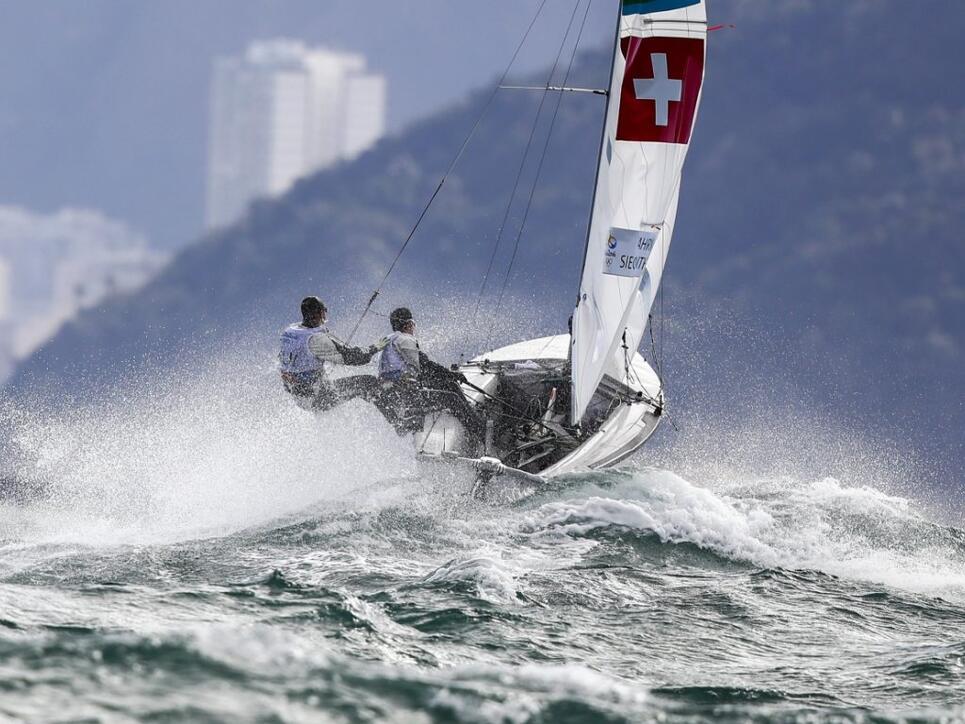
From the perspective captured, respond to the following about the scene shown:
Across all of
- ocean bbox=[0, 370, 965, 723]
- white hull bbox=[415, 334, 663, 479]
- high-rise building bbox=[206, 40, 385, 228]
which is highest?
high-rise building bbox=[206, 40, 385, 228]

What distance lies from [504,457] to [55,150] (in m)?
149

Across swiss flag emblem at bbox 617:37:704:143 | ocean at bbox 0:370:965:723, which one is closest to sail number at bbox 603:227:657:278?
swiss flag emblem at bbox 617:37:704:143

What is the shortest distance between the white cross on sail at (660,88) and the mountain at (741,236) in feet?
143

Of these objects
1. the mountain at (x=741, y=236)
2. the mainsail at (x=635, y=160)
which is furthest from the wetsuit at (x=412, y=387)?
the mountain at (x=741, y=236)

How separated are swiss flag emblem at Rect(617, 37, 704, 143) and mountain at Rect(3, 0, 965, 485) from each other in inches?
1708

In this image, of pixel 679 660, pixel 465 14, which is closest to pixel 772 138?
pixel 679 660

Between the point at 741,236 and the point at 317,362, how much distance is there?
6694 centimetres

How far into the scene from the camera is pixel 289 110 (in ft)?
546

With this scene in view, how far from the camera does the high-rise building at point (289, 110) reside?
162m

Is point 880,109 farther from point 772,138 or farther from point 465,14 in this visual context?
point 465,14

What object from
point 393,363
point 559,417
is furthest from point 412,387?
point 559,417

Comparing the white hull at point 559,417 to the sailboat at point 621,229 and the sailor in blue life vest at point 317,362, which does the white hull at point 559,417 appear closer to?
the sailboat at point 621,229

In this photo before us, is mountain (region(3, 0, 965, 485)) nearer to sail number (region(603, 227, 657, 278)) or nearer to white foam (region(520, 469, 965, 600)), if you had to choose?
sail number (region(603, 227, 657, 278))

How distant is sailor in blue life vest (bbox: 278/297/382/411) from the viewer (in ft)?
34.4
